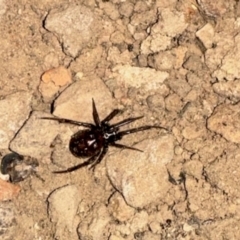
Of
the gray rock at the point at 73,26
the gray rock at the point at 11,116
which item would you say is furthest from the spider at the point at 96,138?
the gray rock at the point at 73,26

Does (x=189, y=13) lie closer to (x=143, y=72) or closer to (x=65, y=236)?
(x=143, y=72)

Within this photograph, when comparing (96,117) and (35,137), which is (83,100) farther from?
(35,137)

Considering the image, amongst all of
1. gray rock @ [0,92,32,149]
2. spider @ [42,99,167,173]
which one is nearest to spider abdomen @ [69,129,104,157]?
spider @ [42,99,167,173]

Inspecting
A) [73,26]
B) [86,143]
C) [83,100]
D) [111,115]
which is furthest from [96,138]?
[73,26]

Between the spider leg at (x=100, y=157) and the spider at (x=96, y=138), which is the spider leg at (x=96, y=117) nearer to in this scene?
the spider at (x=96, y=138)

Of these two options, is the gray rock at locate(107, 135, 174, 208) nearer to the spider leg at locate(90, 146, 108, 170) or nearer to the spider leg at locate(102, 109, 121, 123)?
the spider leg at locate(90, 146, 108, 170)
